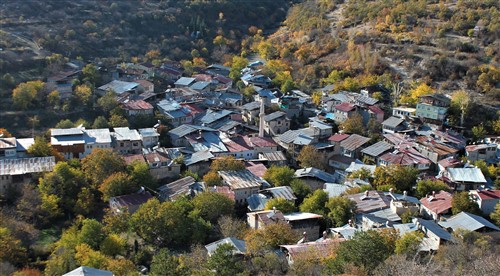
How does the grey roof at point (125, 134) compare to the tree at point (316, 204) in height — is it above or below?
below

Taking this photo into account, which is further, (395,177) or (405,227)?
(395,177)

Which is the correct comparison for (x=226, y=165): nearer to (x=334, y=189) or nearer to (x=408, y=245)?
(x=334, y=189)

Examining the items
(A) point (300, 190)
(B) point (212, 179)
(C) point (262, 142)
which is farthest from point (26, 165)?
(A) point (300, 190)

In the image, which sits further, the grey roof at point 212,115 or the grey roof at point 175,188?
the grey roof at point 212,115

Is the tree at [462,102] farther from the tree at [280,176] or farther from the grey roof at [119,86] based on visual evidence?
the grey roof at [119,86]

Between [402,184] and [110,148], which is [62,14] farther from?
[402,184]

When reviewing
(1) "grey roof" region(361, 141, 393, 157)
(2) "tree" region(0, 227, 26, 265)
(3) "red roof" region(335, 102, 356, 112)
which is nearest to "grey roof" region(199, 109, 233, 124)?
(3) "red roof" region(335, 102, 356, 112)

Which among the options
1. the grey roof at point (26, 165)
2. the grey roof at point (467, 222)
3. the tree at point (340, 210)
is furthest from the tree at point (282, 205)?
the grey roof at point (26, 165)

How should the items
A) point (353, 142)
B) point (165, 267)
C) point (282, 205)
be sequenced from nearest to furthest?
point (165, 267) → point (282, 205) → point (353, 142)
